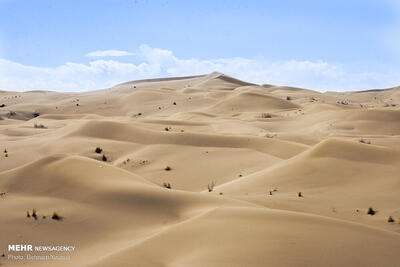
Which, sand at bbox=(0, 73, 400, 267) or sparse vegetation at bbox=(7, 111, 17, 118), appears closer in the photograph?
sand at bbox=(0, 73, 400, 267)

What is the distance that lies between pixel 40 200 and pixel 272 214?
A: 14.3ft

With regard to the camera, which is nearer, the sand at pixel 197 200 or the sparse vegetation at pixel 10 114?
the sand at pixel 197 200

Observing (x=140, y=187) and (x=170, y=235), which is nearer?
(x=170, y=235)

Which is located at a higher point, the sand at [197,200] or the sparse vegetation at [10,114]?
the sparse vegetation at [10,114]

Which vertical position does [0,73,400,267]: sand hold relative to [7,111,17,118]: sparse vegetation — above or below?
below

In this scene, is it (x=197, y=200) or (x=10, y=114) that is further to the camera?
(x=10, y=114)

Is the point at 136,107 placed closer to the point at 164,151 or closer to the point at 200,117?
the point at 200,117

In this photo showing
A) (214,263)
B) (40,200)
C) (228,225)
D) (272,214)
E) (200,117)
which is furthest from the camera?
(200,117)

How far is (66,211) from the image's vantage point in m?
7.85

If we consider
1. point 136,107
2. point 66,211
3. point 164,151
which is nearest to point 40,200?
point 66,211

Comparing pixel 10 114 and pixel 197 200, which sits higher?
pixel 10 114

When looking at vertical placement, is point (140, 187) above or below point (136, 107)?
below

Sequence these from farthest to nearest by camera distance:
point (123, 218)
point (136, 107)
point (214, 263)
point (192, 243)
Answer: point (136, 107) → point (123, 218) → point (192, 243) → point (214, 263)

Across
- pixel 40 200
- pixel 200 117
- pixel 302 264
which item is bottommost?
pixel 302 264
